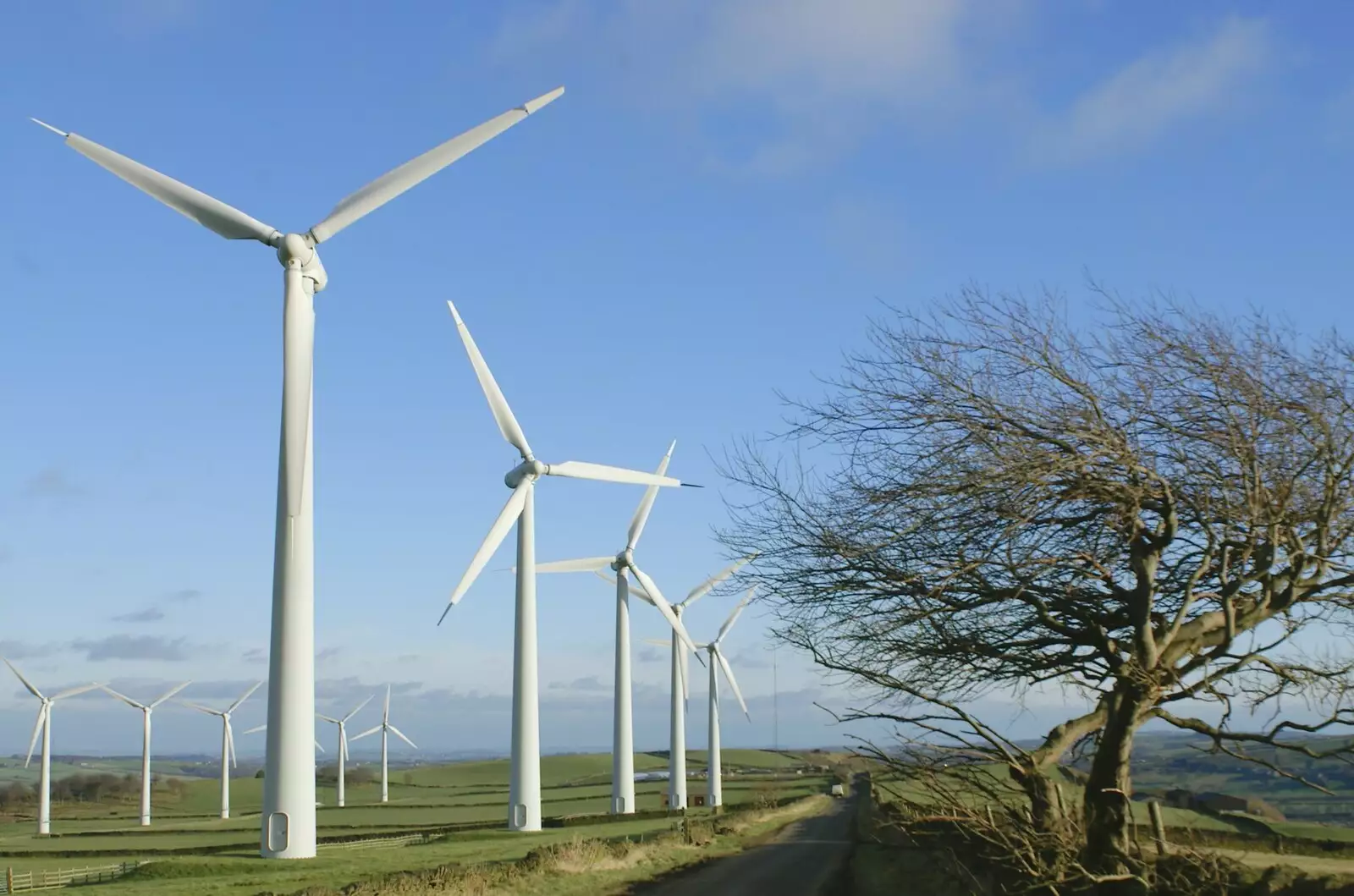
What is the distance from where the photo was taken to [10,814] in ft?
486

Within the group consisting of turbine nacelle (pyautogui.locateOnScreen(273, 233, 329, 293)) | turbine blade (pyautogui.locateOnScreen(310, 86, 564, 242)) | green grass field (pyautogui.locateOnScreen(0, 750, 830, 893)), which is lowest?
green grass field (pyautogui.locateOnScreen(0, 750, 830, 893))

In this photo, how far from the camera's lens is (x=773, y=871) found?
37656 mm

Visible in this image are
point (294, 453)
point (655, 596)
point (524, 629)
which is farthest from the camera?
point (655, 596)

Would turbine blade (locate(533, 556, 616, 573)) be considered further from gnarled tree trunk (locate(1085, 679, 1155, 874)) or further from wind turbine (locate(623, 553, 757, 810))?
gnarled tree trunk (locate(1085, 679, 1155, 874))

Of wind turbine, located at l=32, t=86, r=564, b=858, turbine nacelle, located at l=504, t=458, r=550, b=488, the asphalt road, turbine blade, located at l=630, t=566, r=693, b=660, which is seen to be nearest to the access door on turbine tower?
wind turbine, located at l=32, t=86, r=564, b=858

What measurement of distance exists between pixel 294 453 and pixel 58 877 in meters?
19.3

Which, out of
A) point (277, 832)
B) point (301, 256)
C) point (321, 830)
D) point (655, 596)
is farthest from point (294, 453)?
point (321, 830)

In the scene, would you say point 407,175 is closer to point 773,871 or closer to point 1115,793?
point 773,871

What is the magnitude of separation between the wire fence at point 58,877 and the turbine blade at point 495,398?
25771 mm

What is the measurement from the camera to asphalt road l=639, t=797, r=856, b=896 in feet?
103

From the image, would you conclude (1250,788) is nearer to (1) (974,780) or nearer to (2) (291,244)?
(2) (291,244)

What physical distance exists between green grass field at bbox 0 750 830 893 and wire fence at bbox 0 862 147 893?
1.54 metres

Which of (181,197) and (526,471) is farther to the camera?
(526,471)

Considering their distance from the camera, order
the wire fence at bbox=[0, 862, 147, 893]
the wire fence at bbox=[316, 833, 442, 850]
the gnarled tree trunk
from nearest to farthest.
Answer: the gnarled tree trunk < the wire fence at bbox=[0, 862, 147, 893] < the wire fence at bbox=[316, 833, 442, 850]
